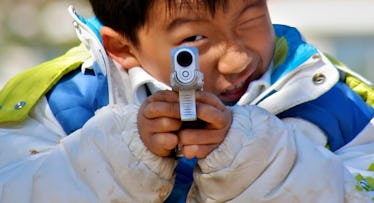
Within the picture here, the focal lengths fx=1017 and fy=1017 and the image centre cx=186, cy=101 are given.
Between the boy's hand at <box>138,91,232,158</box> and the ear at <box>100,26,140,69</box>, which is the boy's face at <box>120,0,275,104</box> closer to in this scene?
the ear at <box>100,26,140,69</box>

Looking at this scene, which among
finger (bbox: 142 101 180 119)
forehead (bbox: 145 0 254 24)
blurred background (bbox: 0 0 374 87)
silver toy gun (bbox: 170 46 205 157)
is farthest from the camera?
blurred background (bbox: 0 0 374 87)

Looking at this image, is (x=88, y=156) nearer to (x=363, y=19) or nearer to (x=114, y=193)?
(x=114, y=193)

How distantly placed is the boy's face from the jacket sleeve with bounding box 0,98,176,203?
0.26 m

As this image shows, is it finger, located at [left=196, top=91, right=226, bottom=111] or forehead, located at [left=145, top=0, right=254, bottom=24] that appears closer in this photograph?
finger, located at [left=196, top=91, right=226, bottom=111]

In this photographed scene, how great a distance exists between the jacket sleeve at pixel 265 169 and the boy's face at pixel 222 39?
8.6 inches

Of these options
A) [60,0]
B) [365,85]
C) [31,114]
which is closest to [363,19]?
[60,0]

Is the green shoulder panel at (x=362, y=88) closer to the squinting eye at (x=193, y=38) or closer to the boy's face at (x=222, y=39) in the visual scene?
the boy's face at (x=222, y=39)

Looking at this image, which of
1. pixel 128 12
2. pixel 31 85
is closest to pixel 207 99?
pixel 128 12

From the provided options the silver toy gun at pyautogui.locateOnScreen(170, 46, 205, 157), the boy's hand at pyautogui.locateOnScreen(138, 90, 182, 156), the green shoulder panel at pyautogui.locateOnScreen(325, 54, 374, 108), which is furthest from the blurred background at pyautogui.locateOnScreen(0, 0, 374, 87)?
the silver toy gun at pyautogui.locateOnScreen(170, 46, 205, 157)

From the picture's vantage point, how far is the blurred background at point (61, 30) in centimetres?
516

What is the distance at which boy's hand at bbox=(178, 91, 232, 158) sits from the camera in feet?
5.75

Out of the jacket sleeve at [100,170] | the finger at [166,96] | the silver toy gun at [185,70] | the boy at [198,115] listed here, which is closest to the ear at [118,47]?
the boy at [198,115]

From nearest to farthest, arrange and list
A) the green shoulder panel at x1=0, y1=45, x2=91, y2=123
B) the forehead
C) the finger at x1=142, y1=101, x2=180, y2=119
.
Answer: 1. the finger at x1=142, y1=101, x2=180, y2=119
2. the forehead
3. the green shoulder panel at x1=0, y1=45, x2=91, y2=123

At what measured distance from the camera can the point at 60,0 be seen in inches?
211
